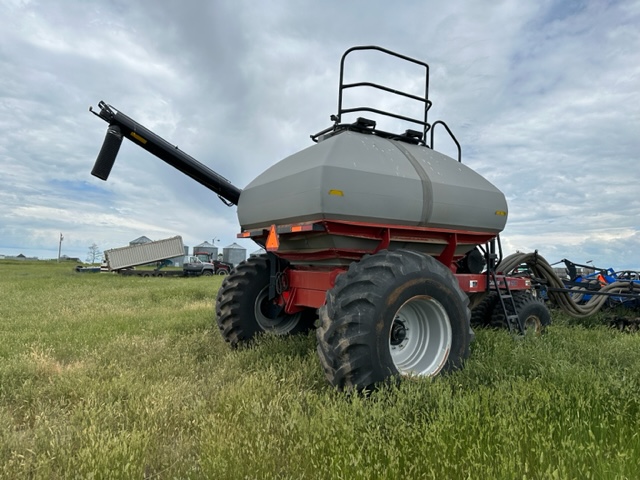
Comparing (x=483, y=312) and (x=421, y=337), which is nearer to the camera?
(x=421, y=337)

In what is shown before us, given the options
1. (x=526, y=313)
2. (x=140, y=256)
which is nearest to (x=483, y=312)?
(x=526, y=313)

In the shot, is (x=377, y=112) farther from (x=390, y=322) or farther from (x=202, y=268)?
(x=202, y=268)

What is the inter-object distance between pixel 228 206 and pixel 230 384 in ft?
29.8

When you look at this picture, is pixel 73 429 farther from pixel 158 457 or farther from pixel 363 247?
pixel 363 247

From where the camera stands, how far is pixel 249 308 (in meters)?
5.27

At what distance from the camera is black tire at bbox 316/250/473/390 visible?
Answer: 3164mm

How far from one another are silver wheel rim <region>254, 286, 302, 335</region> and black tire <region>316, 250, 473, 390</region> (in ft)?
6.71

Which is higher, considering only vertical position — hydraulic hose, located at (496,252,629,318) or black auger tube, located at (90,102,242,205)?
black auger tube, located at (90,102,242,205)

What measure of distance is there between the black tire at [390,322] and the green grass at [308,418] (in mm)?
195

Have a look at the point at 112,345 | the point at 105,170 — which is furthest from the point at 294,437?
the point at 105,170

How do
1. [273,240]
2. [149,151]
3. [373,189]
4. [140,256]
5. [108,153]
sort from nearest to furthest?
[373,189]
[273,240]
[108,153]
[149,151]
[140,256]

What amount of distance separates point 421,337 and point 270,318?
222 cm

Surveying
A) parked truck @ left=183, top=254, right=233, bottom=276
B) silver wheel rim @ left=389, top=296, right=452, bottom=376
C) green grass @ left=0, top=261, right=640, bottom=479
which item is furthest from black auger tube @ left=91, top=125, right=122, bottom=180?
parked truck @ left=183, top=254, right=233, bottom=276

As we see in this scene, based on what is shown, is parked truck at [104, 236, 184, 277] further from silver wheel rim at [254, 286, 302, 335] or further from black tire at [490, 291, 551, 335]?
black tire at [490, 291, 551, 335]
